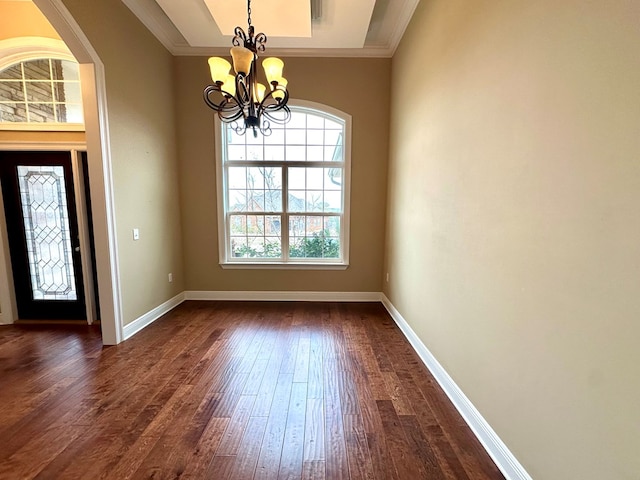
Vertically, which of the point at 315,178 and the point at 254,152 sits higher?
the point at 254,152

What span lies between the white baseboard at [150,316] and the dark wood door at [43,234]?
81cm

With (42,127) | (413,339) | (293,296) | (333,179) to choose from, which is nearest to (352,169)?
(333,179)

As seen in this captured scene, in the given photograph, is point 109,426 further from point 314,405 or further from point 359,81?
point 359,81

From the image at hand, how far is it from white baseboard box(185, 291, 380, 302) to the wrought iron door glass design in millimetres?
1535

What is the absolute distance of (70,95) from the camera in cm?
321

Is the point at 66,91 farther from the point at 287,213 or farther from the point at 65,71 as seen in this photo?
the point at 287,213

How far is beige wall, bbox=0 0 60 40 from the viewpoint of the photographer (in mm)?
3068

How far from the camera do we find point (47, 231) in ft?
11.1

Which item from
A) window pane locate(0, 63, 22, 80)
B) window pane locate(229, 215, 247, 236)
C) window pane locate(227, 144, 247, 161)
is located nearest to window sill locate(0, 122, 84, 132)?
window pane locate(0, 63, 22, 80)

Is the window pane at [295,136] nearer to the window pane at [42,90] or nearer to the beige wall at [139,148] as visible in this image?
the beige wall at [139,148]

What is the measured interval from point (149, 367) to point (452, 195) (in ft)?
9.67

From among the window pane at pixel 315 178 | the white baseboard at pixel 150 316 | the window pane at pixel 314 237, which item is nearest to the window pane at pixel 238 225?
the window pane at pixel 314 237

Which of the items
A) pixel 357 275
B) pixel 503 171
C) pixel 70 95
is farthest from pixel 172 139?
pixel 503 171

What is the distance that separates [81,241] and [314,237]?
9.52ft
